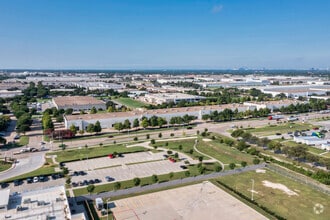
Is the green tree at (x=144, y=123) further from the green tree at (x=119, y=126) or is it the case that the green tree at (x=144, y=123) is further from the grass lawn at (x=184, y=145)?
the grass lawn at (x=184, y=145)

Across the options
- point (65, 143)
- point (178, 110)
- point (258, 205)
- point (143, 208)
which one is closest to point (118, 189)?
point (143, 208)

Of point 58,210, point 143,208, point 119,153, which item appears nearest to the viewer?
point 58,210

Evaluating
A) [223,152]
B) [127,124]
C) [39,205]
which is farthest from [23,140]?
[223,152]

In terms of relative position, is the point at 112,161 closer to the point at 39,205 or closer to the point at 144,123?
the point at 39,205

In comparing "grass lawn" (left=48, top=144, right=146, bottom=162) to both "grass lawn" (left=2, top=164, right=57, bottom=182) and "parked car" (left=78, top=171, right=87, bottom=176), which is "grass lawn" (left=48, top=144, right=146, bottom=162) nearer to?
"grass lawn" (left=2, top=164, right=57, bottom=182)

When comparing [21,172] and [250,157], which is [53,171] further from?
[250,157]

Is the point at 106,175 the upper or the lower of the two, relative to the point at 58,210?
lower
